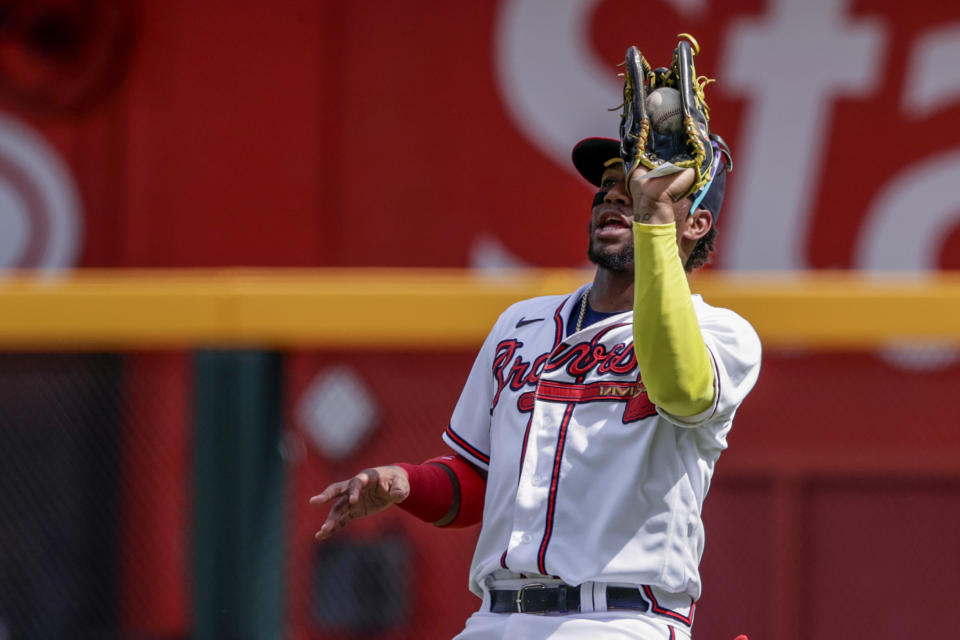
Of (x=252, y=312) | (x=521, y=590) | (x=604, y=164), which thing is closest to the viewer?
(x=521, y=590)

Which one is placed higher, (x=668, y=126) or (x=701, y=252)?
(x=668, y=126)

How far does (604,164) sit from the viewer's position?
220 cm

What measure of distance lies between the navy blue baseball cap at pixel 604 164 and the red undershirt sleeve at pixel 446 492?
523mm

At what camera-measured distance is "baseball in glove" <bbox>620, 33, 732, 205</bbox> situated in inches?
76.7

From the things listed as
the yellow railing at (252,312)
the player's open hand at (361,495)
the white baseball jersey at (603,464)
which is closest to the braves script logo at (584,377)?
the white baseball jersey at (603,464)

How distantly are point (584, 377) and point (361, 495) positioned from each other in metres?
0.38

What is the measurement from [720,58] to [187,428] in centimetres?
234

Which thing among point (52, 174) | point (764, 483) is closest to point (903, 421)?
point (764, 483)

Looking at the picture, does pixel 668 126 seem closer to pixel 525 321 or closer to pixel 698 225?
pixel 698 225

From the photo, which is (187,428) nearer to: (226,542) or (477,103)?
(226,542)

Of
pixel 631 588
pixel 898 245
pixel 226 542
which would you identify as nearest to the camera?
pixel 631 588

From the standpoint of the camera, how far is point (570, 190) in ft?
16.0

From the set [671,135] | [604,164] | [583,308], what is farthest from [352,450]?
[671,135]

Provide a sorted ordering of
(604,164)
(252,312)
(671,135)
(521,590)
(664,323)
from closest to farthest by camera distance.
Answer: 1. (664,323)
2. (671,135)
3. (521,590)
4. (604,164)
5. (252,312)
